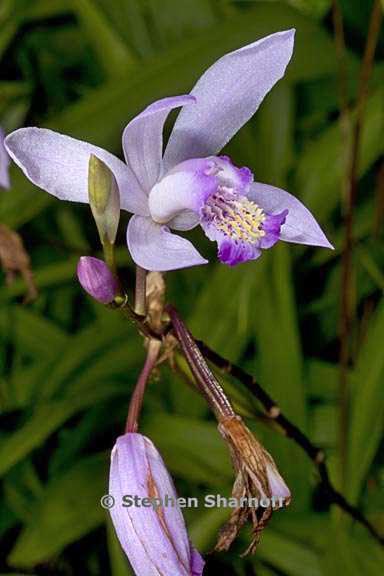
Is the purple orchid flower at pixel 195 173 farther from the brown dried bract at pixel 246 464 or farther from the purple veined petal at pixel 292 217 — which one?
the brown dried bract at pixel 246 464

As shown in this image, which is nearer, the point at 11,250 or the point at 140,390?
the point at 140,390

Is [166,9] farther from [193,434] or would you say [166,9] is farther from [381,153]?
[193,434]

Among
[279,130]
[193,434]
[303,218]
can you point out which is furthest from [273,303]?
[303,218]

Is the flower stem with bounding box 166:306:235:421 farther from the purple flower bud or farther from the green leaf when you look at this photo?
the green leaf

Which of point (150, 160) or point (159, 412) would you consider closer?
point (150, 160)

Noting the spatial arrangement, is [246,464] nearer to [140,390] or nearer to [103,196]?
[140,390]

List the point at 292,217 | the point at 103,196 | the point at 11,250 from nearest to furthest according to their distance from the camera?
the point at 103,196, the point at 292,217, the point at 11,250

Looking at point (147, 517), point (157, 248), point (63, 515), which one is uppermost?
point (157, 248)

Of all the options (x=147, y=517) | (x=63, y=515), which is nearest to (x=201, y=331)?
(x=63, y=515)
